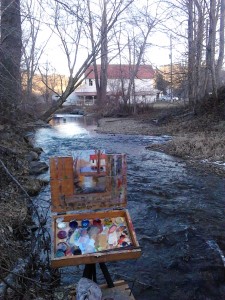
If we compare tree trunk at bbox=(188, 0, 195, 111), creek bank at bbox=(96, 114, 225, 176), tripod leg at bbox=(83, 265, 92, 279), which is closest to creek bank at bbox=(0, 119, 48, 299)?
tripod leg at bbox=(83, 265, 92, 279)

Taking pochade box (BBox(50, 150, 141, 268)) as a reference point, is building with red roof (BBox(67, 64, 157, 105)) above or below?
above

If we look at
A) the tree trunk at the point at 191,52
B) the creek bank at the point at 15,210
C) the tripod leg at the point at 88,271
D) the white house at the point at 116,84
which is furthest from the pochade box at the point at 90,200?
the white house at the point at 116,84

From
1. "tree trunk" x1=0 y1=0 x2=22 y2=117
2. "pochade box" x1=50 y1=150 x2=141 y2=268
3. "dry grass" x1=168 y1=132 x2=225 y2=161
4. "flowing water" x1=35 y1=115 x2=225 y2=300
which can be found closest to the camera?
"pochade box" x1=50 y1=150 x2=141 y2=268

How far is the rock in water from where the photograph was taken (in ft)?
10.9

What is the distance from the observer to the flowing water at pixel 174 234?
181 inches

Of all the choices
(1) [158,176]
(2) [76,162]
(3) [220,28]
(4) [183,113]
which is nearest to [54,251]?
(2) [76,162]

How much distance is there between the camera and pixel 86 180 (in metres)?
4.10

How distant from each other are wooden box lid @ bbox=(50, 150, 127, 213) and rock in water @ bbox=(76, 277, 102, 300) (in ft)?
3.12

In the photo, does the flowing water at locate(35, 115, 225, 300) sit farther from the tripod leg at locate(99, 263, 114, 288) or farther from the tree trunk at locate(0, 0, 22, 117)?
the tree trunk at locate(0, 0, 22, 117)

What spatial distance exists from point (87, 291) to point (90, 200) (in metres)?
1.10

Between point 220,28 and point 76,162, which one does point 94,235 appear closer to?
point 76,162

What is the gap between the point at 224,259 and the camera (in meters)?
5.14

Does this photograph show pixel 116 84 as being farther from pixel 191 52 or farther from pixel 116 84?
pixel 191 52

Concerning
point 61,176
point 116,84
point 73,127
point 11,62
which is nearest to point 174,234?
point 61,176
